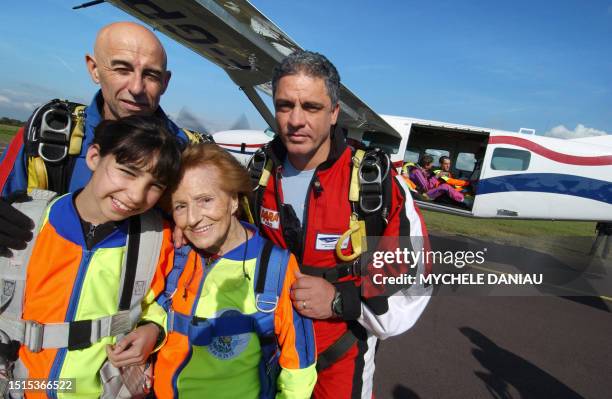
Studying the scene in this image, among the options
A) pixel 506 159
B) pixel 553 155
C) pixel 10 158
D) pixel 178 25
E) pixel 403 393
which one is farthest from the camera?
pixel 506 159

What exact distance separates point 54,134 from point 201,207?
30.4 inches

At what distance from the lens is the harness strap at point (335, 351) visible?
1854mm

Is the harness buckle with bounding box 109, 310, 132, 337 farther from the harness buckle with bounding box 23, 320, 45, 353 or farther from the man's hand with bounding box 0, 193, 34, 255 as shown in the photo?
the man's hand with bounding box 0, 193, 34, 255

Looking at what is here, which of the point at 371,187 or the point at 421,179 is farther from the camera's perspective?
the point at 421,179

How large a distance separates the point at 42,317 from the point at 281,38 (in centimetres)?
437

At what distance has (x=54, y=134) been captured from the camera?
1.55 metres

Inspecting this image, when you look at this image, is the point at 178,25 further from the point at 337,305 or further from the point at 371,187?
the point at 337,305

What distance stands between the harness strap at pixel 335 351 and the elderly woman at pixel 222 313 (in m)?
0.33

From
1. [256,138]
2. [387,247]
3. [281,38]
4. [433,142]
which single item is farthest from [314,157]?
[433,142]

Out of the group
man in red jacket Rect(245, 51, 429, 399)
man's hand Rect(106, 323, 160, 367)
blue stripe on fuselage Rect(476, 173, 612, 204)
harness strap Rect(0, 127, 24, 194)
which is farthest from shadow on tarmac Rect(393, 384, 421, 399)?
blue stripe on fuselage Rect(476, 173, 612, 204)

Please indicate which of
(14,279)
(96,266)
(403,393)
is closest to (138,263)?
(96,266)

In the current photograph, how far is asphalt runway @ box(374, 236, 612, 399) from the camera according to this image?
3.40 metres

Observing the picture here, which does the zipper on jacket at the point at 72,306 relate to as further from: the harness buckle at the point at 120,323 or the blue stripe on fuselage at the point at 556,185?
the blue stripe on fuselage at the point at 556,185

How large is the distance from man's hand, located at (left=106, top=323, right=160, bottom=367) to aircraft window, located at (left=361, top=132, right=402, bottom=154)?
364 inches
